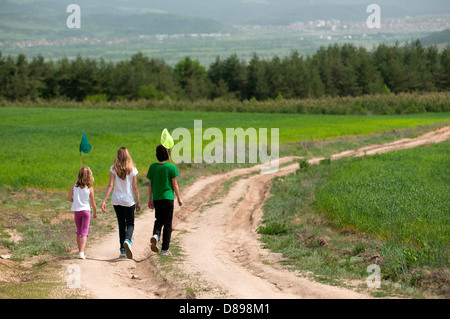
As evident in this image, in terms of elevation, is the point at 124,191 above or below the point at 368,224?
above

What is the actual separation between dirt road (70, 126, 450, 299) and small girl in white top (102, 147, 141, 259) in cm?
50

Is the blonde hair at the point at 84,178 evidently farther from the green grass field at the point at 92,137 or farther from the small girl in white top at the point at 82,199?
the green grass field at the point at 92,137

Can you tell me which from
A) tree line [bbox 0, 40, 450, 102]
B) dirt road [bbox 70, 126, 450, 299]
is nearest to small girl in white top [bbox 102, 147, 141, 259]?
dirt road [bbox 70, 126, 450, 299]

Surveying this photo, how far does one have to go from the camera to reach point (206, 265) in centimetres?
1162

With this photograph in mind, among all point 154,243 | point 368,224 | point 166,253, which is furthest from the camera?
point 368,224

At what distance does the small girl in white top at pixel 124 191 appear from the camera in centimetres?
1195

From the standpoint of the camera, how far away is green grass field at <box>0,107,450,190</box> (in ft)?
79.9

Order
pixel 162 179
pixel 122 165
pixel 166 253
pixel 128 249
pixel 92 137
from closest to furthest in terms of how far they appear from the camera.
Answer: pixel 128 249
pixel 122 165
pixel 162 179
pixel 166 253
pixel 92 137

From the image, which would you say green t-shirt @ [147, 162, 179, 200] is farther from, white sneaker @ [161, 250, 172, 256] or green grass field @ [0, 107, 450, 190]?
green grass field @ [0, 107, 450, 190]

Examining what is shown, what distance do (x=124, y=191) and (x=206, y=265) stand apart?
2.23 m

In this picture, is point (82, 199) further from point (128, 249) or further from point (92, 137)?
point (92, 137)

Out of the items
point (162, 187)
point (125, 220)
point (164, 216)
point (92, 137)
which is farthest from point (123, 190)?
point (92, 137)

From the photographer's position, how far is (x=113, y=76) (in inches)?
4235
